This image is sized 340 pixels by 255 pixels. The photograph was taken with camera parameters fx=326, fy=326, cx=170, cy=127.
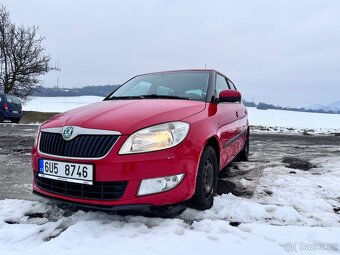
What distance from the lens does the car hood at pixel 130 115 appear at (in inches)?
106

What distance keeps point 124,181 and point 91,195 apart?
0.32m

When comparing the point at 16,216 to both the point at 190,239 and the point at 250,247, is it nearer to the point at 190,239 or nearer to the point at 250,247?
the point at 190,239

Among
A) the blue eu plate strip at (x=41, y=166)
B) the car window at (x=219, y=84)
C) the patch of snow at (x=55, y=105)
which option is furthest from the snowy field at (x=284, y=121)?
the blue eu plate strip at (x=41, y=166)

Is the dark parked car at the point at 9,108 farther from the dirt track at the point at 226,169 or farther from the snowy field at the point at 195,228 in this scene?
the snowy field at the point at 195,228

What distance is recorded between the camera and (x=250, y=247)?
2352 mm

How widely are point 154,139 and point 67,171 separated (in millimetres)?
782

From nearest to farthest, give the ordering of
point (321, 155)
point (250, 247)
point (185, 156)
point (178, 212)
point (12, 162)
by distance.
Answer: point (250, 247)
point (185, 156)
point (178, 212)
point (12, 162)
point (321, 155)

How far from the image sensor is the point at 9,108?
15594 mm

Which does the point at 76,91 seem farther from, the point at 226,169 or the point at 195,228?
the point at 195,228

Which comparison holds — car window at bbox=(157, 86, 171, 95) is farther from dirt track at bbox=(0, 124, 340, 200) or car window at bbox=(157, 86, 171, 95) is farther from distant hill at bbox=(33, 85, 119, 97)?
distant hill at bbox=(33, 85, 119, 97)

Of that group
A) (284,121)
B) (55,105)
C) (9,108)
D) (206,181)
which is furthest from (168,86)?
(55,105)

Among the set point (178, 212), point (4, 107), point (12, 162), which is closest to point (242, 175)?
point (178, 212)

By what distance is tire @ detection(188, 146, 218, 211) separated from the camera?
9.58ft

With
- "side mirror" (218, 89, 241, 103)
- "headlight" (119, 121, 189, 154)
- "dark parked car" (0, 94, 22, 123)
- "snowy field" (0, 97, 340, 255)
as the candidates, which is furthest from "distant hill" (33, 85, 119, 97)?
"headlight" (119, 121, 189, 154)
